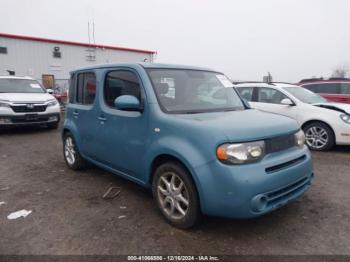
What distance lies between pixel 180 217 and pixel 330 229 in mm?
1602

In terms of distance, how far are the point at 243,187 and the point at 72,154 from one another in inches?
138

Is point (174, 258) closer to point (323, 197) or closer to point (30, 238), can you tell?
point (30, 238)

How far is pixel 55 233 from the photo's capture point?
2.87m

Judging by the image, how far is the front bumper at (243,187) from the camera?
2406mm

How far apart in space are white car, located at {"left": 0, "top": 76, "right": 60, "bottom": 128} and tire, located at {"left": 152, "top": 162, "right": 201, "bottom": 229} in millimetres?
6768

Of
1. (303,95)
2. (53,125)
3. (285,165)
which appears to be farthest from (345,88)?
(53,125)

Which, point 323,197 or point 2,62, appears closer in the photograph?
point 323,197

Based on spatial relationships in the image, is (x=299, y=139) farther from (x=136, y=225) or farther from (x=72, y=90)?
(x=72, y=90)

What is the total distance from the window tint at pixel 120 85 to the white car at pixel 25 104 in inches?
222

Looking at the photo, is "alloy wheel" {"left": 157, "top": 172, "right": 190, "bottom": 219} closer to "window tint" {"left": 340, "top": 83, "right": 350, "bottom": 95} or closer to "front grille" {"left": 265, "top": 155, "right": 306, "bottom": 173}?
"front grille" {"left": 265, "top": 155, "right": 306, "bottom": 173}

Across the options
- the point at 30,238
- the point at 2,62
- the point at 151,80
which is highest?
the point at 2,62

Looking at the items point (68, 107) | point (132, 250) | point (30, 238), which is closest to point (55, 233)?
point (30, 238)

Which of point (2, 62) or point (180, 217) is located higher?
point (2, 62)

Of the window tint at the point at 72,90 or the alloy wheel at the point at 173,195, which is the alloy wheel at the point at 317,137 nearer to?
the alloy wheel at the point at 173,195
